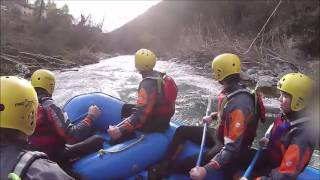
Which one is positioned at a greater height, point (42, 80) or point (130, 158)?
point (42, 80)

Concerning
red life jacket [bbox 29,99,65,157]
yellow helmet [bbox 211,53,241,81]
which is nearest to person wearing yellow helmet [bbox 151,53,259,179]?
yellow helmet [bbox 211,53,241,81]

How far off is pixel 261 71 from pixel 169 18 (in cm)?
2569

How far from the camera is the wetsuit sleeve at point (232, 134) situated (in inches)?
118

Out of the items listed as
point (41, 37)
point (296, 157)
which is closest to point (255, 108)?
point (296, 157)

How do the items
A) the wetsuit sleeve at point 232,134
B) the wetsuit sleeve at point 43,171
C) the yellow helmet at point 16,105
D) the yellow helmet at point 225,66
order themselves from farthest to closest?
the yellow helmet at point 225,66 < the wetsuit sleeve at point 232,134 < the yellow helmet at point 16,105 < the wetsuit sleeve at point 43,171

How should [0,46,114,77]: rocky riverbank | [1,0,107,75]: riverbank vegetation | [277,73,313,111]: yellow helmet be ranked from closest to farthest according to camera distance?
Result: [277,73,313,111]: yellow helmet, [0,46,114,77]: rocky riverbank, [1,0,107,75]: riverbank vegetation

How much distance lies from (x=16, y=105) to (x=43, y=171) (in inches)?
12.1

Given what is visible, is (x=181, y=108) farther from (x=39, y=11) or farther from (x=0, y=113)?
(x=39, y=11)

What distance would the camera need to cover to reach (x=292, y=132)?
2.73m

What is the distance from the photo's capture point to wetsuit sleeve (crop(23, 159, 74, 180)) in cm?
152

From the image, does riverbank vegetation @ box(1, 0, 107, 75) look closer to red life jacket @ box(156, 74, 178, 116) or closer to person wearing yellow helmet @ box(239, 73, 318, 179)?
red life jacket @ box(156, 74, 178, 116)

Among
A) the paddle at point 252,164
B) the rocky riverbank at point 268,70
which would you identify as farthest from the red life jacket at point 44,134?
the rocky riverbank at point 268,70

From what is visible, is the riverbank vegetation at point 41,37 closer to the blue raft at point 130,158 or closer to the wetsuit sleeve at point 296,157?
the blue raft at point 130,158

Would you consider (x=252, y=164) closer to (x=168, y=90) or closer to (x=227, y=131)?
(x=227, y=131)
